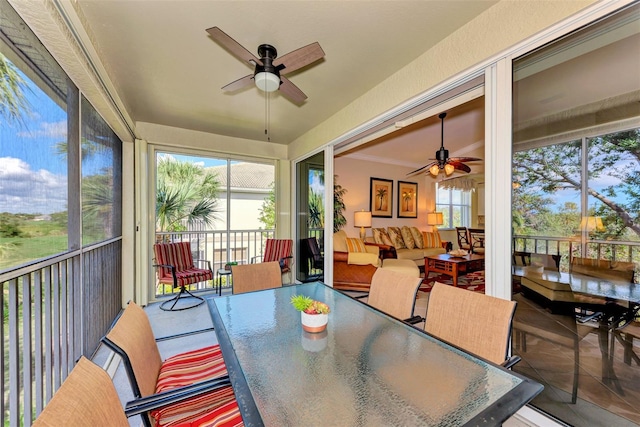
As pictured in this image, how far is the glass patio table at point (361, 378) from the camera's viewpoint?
758mm

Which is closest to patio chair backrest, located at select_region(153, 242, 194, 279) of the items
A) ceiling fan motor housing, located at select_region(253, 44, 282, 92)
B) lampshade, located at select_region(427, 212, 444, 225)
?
ceiling fan motor housing, located at select_region(253, 44, 282, 92)

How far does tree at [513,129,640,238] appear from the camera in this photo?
1230 millimetres

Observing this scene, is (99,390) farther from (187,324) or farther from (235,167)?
(235,167)

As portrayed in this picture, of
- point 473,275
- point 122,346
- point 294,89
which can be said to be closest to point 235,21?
point 294,89

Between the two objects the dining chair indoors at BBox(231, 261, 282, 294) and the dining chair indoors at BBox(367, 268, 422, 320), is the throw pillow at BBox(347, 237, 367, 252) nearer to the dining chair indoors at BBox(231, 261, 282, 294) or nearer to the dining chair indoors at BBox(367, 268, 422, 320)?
the dining chair indoors at BBox(231, 261, 282, 294)

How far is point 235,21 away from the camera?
1.88 metres

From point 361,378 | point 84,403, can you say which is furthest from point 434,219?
point 84,403

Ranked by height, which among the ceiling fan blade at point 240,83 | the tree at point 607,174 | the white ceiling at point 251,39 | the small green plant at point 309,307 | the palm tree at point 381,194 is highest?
the white ceiling at point 251,39

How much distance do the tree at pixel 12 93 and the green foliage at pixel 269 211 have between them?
3.67 metres

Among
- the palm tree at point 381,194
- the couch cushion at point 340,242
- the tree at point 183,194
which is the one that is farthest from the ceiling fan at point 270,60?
the palm tree at point 381,194

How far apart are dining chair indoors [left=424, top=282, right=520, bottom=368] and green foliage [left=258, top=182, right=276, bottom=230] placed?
153 inches

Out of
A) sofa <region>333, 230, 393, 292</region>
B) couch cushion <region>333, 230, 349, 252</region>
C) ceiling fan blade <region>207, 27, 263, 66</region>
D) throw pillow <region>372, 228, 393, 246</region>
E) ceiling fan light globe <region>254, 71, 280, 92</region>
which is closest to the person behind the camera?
ceiling fan blade <region>207, 27, 263, 66</region>

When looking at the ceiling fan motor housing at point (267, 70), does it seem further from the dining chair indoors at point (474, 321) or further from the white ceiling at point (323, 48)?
the dining chair indoors at point (474, 321)

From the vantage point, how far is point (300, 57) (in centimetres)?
188
